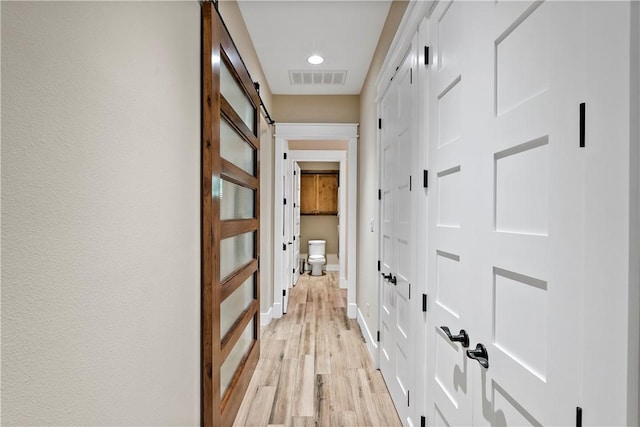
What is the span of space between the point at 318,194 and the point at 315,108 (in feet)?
12.7

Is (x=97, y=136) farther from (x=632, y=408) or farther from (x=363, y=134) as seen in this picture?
(x=363, y=134)

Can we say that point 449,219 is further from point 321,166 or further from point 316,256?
point 321,166

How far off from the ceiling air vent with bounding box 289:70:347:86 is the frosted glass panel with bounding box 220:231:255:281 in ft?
6.07

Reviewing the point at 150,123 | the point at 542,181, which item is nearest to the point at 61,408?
the point at 150,123

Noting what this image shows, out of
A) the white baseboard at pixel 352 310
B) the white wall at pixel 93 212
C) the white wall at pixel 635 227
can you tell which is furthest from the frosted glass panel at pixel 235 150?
the white baseboard at pixel 352 310

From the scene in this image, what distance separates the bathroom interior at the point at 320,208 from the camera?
798cm

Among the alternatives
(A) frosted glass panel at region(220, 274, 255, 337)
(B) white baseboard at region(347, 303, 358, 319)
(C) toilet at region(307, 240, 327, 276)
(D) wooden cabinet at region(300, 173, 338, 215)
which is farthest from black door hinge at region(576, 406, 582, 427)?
(D) wooden cabinet at region(300, 173, 338, 215)

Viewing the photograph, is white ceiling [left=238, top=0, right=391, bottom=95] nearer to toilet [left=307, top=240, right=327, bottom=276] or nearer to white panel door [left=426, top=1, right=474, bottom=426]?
white panel door [left=426, top=1, right=474, bottom=426]

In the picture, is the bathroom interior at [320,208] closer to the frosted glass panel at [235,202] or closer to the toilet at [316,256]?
the toilet at [316,256]

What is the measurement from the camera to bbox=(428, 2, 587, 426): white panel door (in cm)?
72

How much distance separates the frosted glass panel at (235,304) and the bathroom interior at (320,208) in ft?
17.0

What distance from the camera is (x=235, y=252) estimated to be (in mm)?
2215

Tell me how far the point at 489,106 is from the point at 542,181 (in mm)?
335

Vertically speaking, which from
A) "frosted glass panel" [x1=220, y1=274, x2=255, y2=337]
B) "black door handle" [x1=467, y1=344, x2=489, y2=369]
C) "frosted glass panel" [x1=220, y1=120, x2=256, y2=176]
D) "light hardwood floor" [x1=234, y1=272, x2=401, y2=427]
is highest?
"frosted glass panel" [x1=220, y1=120, x2=256, y2=176]
